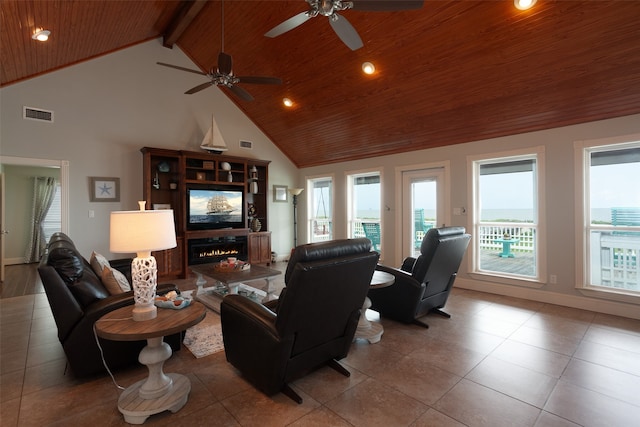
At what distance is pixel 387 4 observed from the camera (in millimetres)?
2342

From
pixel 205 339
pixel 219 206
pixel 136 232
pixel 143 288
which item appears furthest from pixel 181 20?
pixel 205 339

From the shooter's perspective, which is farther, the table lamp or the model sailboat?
the model sailboat

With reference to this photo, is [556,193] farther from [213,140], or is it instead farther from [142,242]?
[213,140]

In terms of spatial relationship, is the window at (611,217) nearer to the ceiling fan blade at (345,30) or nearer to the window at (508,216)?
the window at (508,216)

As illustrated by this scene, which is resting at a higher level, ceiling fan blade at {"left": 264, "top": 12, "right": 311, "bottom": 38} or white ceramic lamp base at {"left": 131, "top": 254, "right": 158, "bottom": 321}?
ceiling fan blade at {"left": 264, "top": 12, "right": 311, "bottom": 38}

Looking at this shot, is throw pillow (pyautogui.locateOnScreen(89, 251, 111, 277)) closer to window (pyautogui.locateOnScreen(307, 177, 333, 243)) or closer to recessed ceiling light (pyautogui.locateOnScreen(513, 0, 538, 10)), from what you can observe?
recessed ceiling light (pyautogui.locateOnScreen(513, 0, 538, 10))

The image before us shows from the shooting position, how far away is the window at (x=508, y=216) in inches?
174

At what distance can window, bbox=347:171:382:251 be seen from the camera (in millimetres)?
6469

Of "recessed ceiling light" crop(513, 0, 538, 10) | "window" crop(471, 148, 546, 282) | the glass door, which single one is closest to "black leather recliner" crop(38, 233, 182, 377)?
"recessed ceiling light" crop(513, 0, 538, 10)

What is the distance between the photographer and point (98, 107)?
525cm

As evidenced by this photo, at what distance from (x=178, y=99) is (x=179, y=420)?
5914 mm

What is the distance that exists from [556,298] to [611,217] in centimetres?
126

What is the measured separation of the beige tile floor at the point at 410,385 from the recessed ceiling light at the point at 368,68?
11.6 feet

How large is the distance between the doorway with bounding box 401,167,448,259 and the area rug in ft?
12.7
